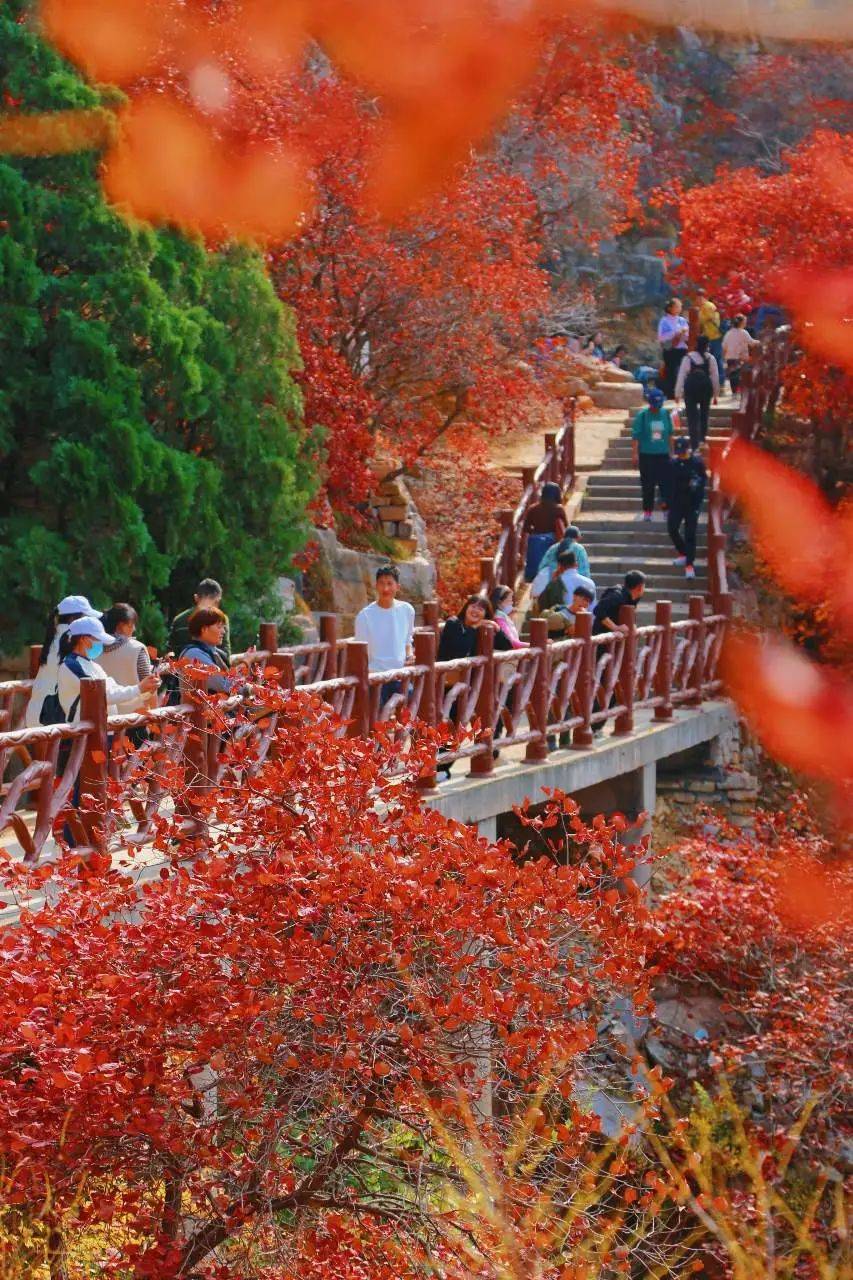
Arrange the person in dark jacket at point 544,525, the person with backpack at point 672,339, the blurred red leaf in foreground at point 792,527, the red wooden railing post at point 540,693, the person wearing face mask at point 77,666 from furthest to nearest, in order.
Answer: the person with backpack at point 672,339 < the blurred red leaf in foreground at point 792,527 < the person in dark jacket at point 544,525 < the red wooden railing post at point 540,693 < the person wearing face mask at point 77,666

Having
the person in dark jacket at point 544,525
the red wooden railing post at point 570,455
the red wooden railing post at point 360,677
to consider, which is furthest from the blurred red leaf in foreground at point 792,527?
the red wooden railing post at point 360,677

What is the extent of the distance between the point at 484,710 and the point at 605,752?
2.25 metres

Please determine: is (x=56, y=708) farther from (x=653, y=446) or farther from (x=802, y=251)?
(x=802, y=251)

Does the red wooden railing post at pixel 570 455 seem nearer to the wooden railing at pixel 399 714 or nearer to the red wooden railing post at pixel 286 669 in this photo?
the wooden railing at pixel 399 714

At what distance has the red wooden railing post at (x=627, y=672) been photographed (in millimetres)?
15195

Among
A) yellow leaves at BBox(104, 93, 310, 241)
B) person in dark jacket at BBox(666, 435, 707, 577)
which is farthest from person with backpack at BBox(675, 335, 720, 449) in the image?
yellow leaves at BBox(104, 93, 310, 241)

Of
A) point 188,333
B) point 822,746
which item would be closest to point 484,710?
point 188,333

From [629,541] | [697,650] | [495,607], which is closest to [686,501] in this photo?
[629,541]

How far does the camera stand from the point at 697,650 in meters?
17.6

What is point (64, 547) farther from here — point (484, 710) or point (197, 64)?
point (197, 64)

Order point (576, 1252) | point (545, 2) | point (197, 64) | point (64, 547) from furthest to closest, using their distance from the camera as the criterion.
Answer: point (545, 2), point (197, 64), point (64, 547), point (576, 1252)

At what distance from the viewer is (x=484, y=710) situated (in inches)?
496

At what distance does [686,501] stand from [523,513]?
208cm

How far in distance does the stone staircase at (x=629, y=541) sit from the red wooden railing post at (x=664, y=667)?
10.2 feet
